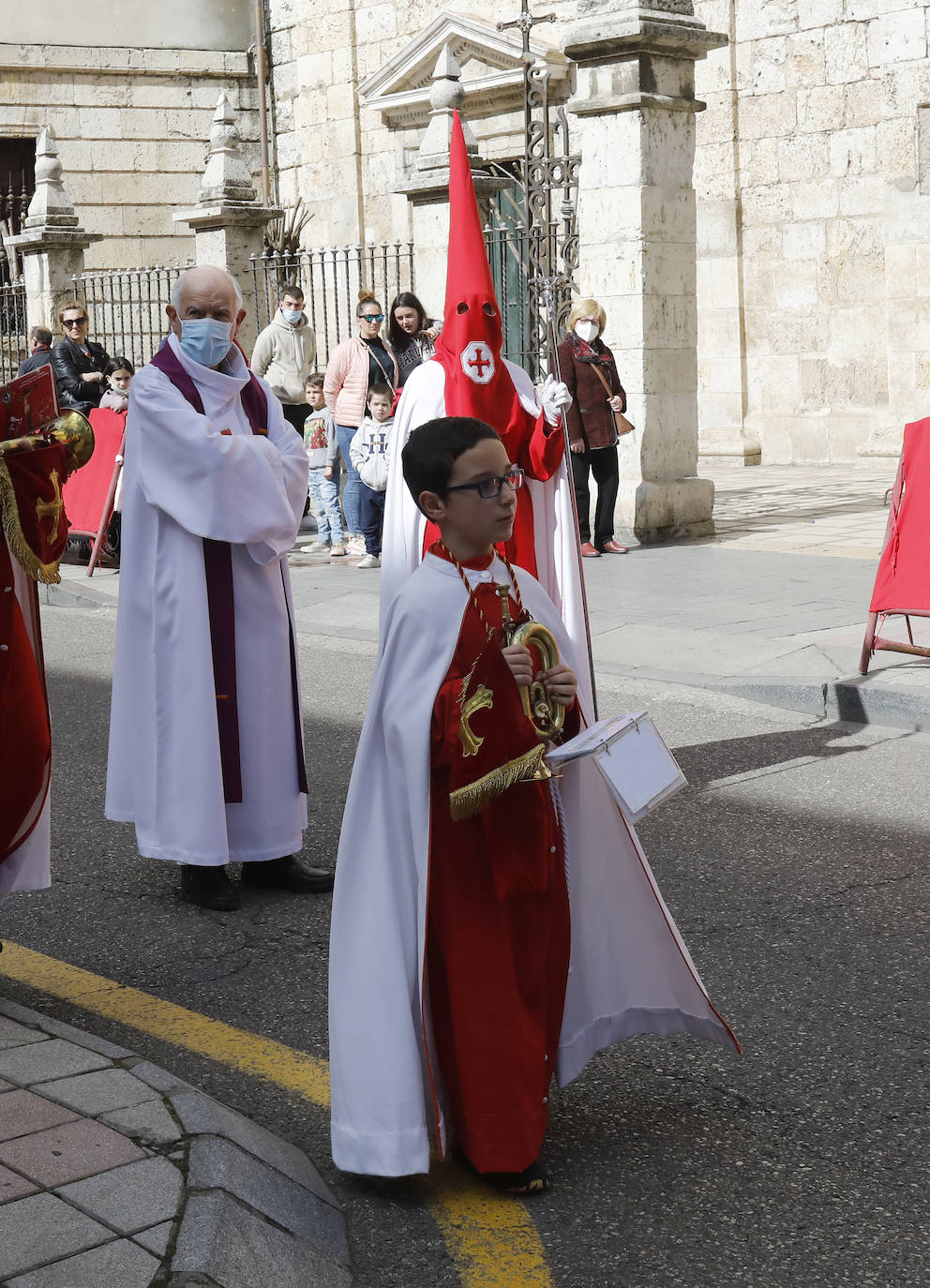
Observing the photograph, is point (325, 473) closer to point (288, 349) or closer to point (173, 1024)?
point (288, 349)

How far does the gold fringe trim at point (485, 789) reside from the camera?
9.53ft

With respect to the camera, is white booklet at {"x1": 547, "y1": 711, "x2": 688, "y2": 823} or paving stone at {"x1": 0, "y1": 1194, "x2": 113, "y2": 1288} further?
white booklet at {"x1": 547, "y1": 711, "x2": 688, "y2": 823}

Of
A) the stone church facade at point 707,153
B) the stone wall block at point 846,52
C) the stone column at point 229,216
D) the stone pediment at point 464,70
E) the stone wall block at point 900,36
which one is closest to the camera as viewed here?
the stone church facade at point 707,153

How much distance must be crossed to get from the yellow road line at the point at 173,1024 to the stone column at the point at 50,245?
51.8ft

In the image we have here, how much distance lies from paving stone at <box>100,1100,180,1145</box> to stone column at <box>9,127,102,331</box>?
17.1 meters

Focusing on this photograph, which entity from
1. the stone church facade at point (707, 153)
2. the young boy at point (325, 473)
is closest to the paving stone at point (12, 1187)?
the stone church facade at point (707, 153)

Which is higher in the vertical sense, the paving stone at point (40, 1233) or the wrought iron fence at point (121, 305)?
the wrought iron fence at point (121, 305)

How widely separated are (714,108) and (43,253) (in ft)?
26.0

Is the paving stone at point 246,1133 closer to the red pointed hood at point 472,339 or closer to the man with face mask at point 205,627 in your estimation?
the man with face mask at point 205,627

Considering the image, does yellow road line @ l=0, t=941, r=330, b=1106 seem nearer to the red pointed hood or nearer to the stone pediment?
the red pointed hood

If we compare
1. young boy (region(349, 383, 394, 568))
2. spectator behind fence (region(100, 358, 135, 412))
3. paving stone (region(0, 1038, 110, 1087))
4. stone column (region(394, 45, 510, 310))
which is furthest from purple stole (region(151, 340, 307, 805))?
stone column (region(394, 45, 510, 310))

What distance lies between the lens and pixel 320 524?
530 inches

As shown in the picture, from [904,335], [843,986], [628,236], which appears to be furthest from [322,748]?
[904,335]

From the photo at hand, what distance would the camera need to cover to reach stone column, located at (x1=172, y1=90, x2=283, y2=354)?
55.5ft
